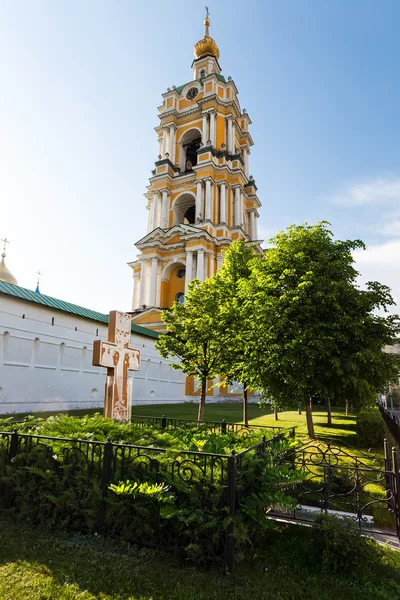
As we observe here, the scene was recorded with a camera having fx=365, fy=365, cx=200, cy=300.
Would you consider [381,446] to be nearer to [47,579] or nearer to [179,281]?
[47,579]

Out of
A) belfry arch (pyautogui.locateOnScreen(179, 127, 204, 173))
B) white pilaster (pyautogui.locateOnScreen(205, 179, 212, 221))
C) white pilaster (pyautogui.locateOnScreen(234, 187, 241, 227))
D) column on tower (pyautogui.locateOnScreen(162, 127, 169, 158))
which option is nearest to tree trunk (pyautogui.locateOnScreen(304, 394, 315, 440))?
white pilaster (pyautogui.locateOnScreen(205, 179, 212, 221))

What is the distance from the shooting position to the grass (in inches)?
150

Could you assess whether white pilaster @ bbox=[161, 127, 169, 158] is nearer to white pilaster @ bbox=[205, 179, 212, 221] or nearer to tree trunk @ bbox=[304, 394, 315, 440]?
white pilaster @ bbox=[205, 179, 212, 221]

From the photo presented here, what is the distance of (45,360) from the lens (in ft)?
59.8

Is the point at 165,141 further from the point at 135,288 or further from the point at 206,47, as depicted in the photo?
the point at 135,288

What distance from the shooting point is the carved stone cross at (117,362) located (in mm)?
9438

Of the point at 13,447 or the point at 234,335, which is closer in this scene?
the point at 13,447

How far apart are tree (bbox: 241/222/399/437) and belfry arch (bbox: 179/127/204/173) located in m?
34.8

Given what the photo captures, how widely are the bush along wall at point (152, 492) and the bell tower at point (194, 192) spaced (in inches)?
1207

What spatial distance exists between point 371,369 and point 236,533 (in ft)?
33.8

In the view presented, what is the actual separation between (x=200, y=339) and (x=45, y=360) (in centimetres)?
783

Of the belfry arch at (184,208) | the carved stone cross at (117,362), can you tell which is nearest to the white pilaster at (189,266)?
the belfry arch at (184,208)

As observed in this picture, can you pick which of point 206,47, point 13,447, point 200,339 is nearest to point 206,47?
point 206,47

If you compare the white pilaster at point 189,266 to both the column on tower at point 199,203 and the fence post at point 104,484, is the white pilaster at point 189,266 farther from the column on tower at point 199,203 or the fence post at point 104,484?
the fence post at point 104,484
